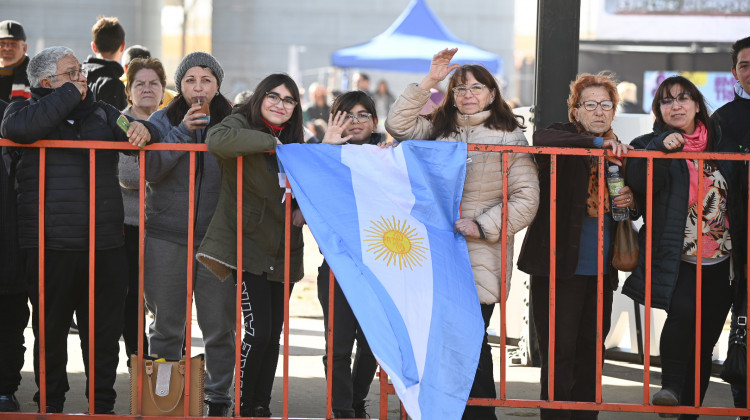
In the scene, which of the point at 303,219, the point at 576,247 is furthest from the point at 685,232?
the point at 303,219

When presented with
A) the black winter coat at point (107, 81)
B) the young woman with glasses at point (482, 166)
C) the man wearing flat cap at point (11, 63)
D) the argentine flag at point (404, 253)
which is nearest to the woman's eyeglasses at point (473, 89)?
the young woman with glasses at point (482, 166)

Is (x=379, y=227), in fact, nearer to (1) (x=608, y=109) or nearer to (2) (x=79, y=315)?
(1) (x=608, y=109)

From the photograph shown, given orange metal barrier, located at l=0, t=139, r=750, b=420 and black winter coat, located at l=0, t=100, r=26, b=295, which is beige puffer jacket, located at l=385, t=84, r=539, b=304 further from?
black winter coat, located at l=0, t=100, r=26, b=295

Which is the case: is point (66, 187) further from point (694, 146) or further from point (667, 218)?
point (694, 146)

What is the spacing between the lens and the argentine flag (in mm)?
4664

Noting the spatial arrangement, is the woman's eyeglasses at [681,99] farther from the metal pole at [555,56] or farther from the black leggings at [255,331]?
the black leggings at [255,331]

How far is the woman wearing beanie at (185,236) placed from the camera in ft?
17.6

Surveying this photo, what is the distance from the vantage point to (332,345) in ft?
16.9

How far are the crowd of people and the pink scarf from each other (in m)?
0.01

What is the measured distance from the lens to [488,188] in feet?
16.8

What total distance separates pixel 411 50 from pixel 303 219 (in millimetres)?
12861

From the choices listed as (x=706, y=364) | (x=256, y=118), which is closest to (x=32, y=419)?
(x=256, y=118)

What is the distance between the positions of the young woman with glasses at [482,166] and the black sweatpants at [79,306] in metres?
1.60

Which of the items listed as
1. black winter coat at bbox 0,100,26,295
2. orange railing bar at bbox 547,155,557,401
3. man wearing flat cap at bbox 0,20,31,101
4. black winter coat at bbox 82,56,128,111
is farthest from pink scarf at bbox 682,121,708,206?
man wearing flat cap at bbox 0,20,31,101
